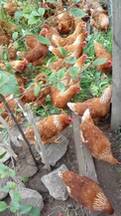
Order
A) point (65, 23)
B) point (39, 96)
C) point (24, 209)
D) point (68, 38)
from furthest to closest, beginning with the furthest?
point (65, 23) < point (68, 38) < point (39, 96) < point (24, 209)

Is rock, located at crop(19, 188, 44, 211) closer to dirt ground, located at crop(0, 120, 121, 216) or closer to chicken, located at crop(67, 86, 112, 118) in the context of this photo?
dirt ground, located at crop(0, 120, 121, 216)

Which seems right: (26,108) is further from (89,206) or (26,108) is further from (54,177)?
(89,206)

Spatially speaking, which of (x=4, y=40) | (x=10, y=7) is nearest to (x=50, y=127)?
(x=4, y=40)

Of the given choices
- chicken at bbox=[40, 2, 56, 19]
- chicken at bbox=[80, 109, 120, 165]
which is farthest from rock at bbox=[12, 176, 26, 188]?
chicken at bbox=[40, 2, 56, 19]

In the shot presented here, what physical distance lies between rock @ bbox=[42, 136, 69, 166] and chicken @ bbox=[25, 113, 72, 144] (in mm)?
61

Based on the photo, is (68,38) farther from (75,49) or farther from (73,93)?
(73,93)

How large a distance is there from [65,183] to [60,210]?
0.64 feet

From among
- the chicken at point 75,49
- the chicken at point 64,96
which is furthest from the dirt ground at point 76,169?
the chicken at point 75,49

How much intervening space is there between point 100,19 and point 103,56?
2.44 feet

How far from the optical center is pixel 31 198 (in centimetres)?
248

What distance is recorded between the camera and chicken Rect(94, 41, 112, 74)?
126 inches

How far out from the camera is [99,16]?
4008 mm

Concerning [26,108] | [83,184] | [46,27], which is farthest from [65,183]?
[46,27]

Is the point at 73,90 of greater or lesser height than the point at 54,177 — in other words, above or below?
above
